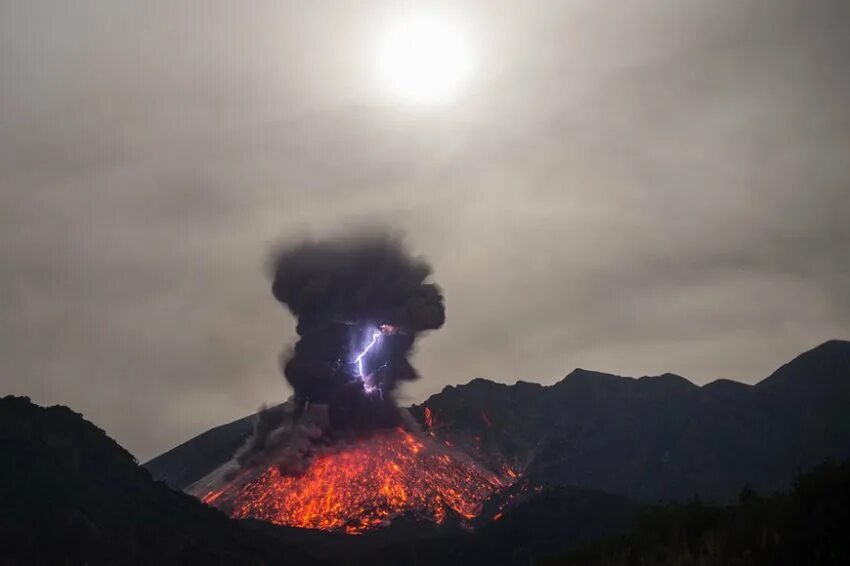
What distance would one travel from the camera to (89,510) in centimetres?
14512

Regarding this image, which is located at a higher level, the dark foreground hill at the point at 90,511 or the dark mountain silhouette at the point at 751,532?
the dark foreground hill at the point at 90,511

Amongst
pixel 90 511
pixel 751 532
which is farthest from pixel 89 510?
pixel 751 532

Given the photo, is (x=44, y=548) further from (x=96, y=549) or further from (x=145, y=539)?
(x=145, y=539)

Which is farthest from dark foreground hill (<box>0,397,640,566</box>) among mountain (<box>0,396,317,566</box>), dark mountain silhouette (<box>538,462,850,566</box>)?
dark mountain silhouette (<box>538,462,850,566</box>)

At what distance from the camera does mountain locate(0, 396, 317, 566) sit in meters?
133

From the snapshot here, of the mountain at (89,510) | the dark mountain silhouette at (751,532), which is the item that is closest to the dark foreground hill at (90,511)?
the mountain at (89,510)

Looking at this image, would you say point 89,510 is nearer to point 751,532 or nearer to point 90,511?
point 90,511

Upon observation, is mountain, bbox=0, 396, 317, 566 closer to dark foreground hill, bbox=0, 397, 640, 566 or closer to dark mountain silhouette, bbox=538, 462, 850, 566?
dark foreground hill, bbox=0, 397, 640, 566

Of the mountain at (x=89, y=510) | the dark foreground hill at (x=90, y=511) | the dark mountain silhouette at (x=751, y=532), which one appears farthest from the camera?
the mountain at (x=89, y=510)

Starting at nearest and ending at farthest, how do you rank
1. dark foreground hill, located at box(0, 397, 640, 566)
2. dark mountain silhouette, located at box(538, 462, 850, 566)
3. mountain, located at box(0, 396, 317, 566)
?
dark mountain silhouette, located at box(538, 462, 850, 566)
dark foreground hill, located at box(0, 397, 640, 566)
mountain, located at box(0, 396, 317, 566)

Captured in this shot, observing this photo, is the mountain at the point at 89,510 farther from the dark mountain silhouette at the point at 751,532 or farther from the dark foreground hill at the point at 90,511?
the dark mountain silhouette at the point at 751,532

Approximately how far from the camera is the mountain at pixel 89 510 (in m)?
133

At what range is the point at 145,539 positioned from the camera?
150 meters

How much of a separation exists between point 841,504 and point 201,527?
5497 inches
